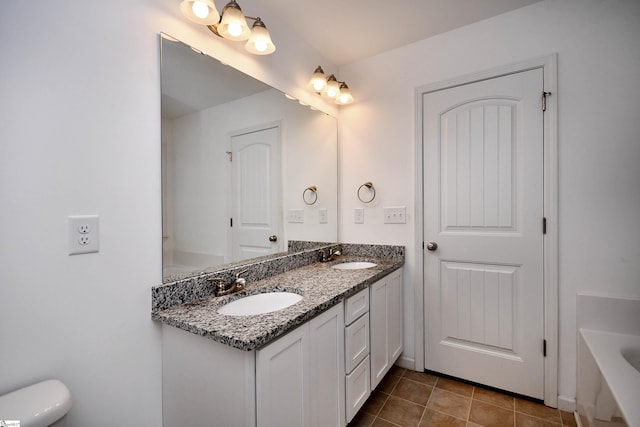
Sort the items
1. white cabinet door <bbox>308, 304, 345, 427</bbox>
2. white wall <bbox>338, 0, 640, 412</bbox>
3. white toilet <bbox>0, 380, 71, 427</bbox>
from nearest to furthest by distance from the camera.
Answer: white toilet <bbox>0, 380, 71, 427</bbox>
white cabinet door <bbox>308, 304, 345, 427</bbox>
white wall <bbox>338, 0, 640, 412</bbox>

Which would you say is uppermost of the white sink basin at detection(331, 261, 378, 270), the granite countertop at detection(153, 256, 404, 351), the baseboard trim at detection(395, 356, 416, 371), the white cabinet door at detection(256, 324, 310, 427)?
the granite countertop at detection(153, 256, 404, 351)

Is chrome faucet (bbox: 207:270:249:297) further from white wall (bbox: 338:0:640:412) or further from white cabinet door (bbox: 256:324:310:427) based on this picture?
white wall (bbox: 338:0:640:412)

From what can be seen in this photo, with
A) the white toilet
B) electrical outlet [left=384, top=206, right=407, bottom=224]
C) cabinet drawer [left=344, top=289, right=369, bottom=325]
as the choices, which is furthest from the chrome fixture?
the white toilet

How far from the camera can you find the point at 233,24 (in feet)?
4.26

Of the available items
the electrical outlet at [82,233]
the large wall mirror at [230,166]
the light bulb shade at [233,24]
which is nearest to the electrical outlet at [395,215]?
the large wall mirror at [230,166]

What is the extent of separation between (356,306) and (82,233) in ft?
3.89

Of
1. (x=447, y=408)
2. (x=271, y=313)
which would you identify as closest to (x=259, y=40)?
(x=271, y=313)

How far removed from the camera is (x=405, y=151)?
2.11 m

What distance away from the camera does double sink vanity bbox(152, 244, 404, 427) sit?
36.3 inches

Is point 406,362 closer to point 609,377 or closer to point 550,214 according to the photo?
point 609,377

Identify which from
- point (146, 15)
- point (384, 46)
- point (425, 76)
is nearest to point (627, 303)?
point (425, 76)

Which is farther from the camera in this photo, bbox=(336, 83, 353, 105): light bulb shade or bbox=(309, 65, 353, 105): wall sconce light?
bbox=(336, 83, 353, 105): light bulb shade

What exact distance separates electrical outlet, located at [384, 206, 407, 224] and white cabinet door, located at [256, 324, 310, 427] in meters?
1.26

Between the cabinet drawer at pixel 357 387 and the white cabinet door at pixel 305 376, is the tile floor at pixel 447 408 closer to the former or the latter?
the cabinet drawer at pixel 357 387
